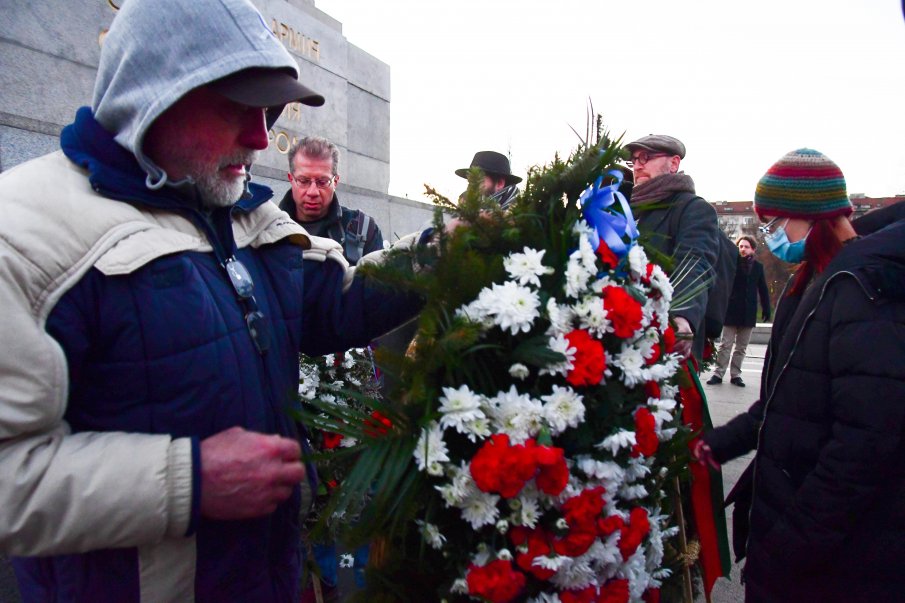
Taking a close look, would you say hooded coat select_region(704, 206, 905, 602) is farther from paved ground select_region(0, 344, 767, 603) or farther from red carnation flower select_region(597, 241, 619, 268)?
paved ground select_region(0, 344, 767, 603)

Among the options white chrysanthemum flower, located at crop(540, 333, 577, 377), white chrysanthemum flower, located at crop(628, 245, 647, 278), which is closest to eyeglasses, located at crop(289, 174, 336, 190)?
white chrysanthemum flower, located at crop(628, 245, 647, 278)

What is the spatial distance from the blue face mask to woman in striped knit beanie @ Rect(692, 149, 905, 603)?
86 mm

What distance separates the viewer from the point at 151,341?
127 centimetres

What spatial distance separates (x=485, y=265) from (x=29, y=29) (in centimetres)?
439

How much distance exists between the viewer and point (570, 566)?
130 cm

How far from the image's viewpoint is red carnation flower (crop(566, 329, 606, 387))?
1.33m

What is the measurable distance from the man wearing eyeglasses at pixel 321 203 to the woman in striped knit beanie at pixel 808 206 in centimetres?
212

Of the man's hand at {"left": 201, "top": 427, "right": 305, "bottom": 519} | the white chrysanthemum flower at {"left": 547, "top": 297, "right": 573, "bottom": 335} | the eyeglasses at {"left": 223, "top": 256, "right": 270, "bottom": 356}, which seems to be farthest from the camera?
the eyeglasses at {"left": 223, "top": 256, "right": 270, "bottom": 356}

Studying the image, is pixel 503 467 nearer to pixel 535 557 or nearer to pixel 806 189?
pixel 535 557

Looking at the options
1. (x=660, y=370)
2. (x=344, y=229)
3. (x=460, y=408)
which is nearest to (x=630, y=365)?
(x=660, y=370)

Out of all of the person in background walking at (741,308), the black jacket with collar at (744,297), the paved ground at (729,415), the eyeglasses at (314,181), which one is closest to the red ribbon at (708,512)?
the paved ground at (729,415)

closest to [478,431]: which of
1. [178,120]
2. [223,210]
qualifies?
[223,210]

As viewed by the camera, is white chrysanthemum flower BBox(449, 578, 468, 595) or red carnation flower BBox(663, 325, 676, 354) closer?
white chrysanthemum flower BBox(449, 578, 468, 595)

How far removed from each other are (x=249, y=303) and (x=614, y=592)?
1.01 meters
